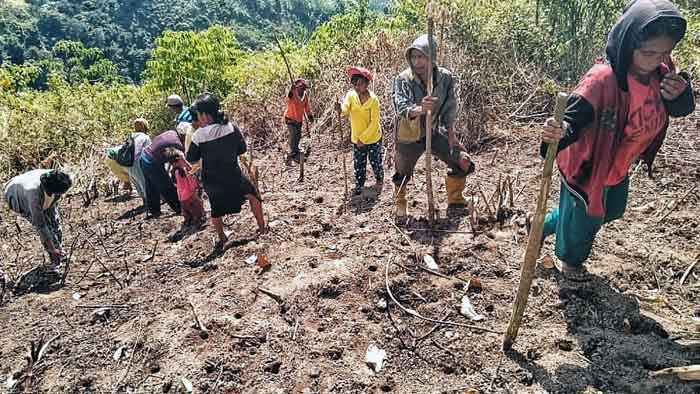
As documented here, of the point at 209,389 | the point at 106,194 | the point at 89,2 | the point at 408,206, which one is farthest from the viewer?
the point at 89,2

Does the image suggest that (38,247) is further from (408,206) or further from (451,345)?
(451,345)

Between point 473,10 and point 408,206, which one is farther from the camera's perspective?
point 473,10

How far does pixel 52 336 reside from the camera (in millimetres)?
3221

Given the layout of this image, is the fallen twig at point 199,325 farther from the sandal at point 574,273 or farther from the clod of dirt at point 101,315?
the sandal at point 574,273

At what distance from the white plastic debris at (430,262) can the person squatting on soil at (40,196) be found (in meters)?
2.93

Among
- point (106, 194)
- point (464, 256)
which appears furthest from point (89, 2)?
point (464, 256)

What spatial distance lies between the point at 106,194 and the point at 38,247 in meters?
1.66

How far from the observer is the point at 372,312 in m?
2.86

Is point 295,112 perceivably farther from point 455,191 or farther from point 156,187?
point 455,191

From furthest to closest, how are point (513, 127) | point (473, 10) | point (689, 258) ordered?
point (473, 10) → point (513, 127) → point (689, 258)

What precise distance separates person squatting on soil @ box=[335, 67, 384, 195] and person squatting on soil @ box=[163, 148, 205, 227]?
5.09ft

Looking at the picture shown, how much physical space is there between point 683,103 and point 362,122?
2.87m

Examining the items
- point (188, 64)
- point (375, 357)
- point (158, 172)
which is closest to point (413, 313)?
point (375, 357)

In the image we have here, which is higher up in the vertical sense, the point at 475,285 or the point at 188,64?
the point at 188,64
